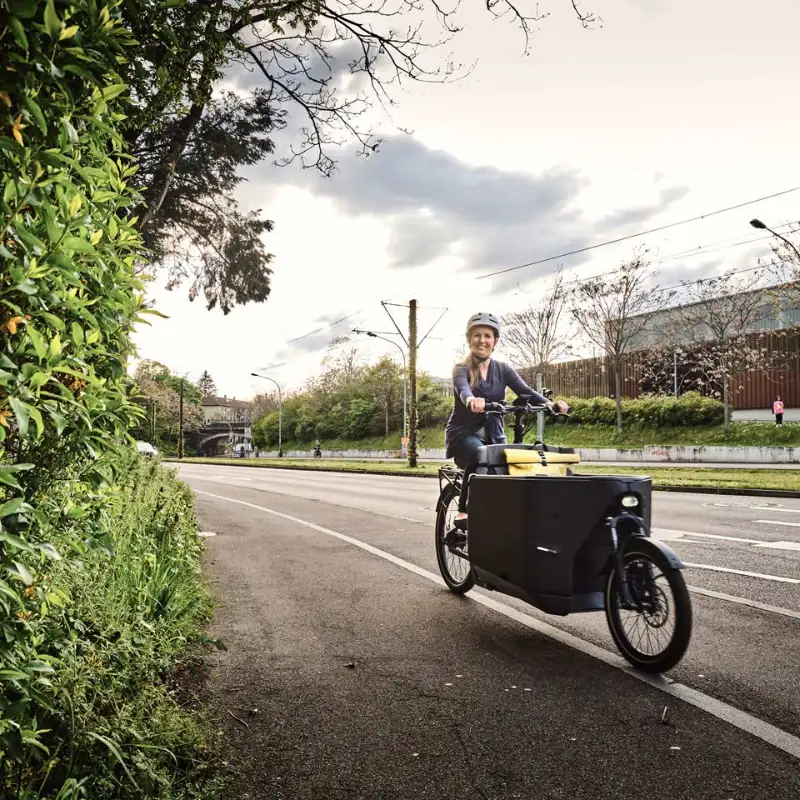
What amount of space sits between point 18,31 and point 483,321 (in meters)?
3.98

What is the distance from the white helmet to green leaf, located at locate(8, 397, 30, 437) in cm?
395

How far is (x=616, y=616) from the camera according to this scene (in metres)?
3.88

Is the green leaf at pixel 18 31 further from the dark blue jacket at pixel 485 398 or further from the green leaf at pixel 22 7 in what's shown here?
the dark blue jacket at pixel 485 398

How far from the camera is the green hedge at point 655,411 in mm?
34625

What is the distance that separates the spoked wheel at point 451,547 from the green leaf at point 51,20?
4.42 metres

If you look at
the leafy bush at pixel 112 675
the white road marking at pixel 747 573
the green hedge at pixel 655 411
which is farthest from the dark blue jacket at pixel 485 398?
the green hedge at pixel 655 411

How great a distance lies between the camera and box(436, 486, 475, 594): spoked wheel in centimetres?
552

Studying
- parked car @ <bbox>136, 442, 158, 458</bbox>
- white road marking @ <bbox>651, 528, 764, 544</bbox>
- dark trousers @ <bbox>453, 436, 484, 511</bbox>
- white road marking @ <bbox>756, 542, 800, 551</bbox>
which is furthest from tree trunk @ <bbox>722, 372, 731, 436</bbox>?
dark trousers @ <bbox>453, 436, 484, 511</bbox>

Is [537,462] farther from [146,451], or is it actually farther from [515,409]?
[146,451]

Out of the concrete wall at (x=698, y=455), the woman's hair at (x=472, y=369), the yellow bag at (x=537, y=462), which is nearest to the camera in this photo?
the yellow bag at (x=537, y=462)

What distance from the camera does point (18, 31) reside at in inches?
61.9

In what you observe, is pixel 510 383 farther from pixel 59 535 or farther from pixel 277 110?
pixel 277 110

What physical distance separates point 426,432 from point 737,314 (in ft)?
89.9

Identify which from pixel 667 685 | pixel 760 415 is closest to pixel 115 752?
pixel 667 685
